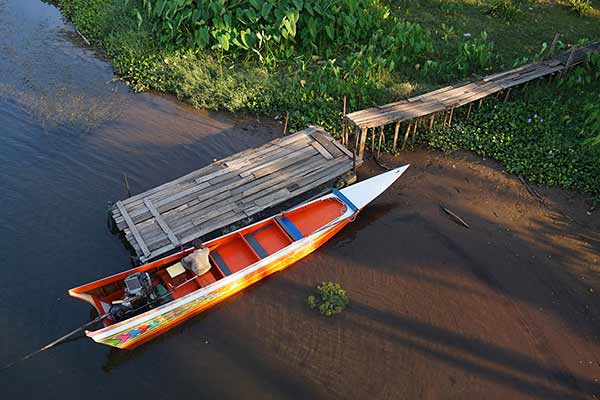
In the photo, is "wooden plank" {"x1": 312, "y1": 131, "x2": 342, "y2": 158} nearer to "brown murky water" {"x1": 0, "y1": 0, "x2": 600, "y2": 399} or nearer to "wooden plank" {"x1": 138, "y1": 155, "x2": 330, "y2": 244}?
"wooden plank" {"x1": 138, "y1": 155, "x2": 330, "y2": 244}

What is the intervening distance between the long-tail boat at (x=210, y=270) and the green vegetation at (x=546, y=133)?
331cm

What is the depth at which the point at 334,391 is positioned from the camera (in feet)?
26.6

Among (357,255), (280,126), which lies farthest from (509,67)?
(357,255)

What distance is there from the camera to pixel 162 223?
9688 millimetres

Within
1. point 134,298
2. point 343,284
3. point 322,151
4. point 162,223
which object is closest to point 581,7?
point 322,151

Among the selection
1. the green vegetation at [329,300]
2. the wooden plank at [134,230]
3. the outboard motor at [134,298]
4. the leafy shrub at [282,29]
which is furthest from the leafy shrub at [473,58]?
the outboard motor at [134,298]

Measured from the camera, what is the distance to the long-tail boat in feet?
26.8

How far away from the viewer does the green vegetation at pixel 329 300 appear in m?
9.22

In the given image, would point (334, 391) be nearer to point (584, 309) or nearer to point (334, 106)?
point (584, 309)

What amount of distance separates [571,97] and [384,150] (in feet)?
18.7

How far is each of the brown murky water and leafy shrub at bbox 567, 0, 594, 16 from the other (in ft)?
30.0

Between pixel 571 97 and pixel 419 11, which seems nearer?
pixel 571 97

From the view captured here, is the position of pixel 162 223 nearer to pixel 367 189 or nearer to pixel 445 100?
pixel 367 189

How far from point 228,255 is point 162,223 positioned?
5.11 feet
